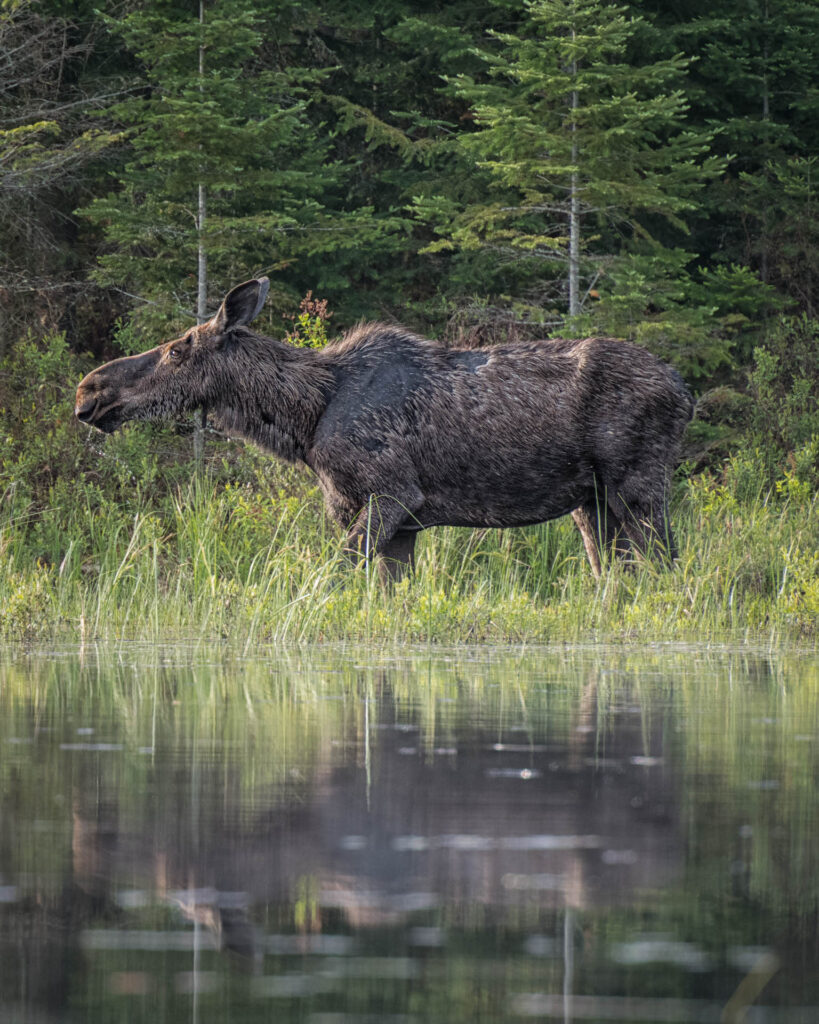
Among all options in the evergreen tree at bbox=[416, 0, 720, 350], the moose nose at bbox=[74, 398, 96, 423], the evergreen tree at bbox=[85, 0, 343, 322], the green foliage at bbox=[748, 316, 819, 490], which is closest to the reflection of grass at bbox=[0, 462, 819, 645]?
the moose nose at bbox=[74, 398, 96, 423]

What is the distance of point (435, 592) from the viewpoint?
10.5 m

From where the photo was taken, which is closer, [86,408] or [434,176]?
[86,408]

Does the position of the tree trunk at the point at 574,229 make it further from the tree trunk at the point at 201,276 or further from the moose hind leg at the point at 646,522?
the moose hind leg at the point at 646,522

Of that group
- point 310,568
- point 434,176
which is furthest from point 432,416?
point 434,176

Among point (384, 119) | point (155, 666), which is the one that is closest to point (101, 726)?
point (155, 666)

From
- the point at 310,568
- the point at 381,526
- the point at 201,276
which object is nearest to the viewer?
the point at 310,568

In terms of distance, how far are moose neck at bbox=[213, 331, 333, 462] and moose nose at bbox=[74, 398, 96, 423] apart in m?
0.85

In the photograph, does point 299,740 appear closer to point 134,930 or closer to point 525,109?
point 134,930

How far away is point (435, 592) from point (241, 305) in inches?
114

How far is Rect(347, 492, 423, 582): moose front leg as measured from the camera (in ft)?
37.6

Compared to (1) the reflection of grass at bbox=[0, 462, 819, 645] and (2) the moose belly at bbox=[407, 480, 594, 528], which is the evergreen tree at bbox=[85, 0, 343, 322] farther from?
(2) the moose belly at bbox=[407, 480, 594, 528]

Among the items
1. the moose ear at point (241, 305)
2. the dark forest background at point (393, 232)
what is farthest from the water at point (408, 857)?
the moose ear at point (241, 305)

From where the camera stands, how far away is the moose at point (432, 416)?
11.8 metres

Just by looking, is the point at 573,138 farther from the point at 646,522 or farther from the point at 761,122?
the point at 646,522
